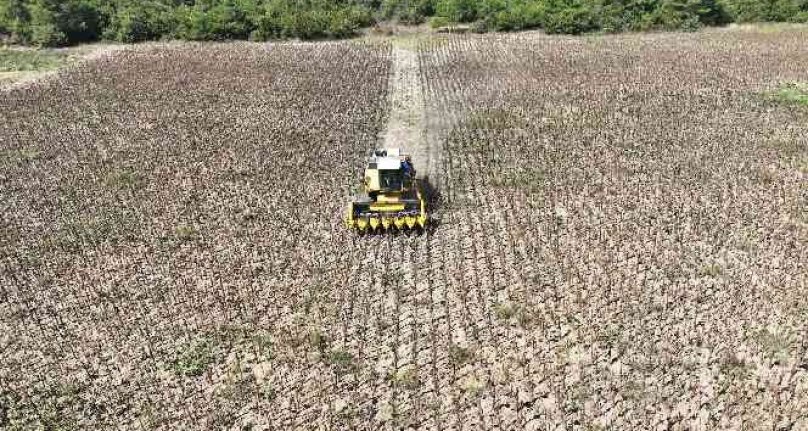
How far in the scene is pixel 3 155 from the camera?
20.2 metres

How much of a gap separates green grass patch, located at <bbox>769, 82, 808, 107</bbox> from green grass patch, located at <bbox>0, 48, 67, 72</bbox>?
121ft

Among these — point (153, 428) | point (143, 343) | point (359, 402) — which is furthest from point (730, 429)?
point (143, 343)

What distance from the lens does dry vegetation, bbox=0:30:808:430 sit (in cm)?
966

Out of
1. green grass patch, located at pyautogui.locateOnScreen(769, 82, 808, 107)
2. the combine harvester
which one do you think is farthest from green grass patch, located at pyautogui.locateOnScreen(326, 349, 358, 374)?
green grass patch, located at pyautogui.locateOnScreen(769, 82, 808, 107)

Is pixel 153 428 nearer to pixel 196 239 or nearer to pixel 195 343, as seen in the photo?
pixel 195 343

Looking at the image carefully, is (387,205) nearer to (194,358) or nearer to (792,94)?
(194,358)

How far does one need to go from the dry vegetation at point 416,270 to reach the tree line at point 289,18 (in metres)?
17.6

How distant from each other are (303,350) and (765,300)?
9062 millimetres

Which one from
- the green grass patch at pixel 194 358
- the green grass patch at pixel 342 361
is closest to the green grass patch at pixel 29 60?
the green grass patch at pixel 194 358

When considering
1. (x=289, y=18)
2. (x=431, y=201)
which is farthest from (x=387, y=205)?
(x=289, y=18)

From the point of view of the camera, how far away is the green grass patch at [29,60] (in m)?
33.6

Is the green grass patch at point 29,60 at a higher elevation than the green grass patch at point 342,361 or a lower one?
higher

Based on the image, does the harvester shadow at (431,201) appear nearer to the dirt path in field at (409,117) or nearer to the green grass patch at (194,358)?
the dirt path in field at (409,117)

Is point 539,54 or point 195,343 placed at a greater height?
point 539,54
